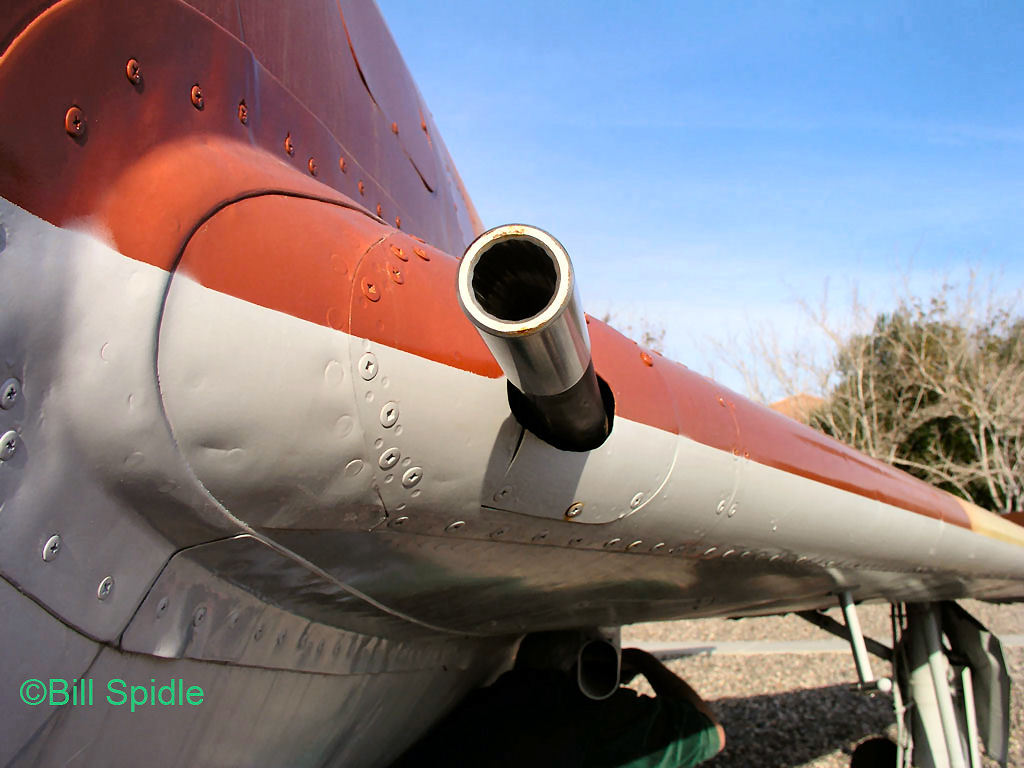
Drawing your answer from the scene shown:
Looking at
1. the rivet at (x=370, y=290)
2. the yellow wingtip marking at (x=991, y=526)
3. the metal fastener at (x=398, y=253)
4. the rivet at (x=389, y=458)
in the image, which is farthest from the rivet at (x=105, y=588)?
the yellow wingtip marking at (x=991, y=526)

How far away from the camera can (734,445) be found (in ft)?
8.28

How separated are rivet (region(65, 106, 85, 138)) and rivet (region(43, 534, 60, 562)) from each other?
62 centimetres

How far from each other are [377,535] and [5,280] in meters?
0.86

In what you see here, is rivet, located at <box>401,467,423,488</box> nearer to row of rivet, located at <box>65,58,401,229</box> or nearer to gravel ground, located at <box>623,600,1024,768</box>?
row of rivet, located at <box>65,58,401,229</box>

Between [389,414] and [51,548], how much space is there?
584 mm

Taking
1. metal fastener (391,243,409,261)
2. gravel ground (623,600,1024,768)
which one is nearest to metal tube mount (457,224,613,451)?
metal fastener (391,243,409,261)

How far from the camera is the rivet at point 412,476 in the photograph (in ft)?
5.39

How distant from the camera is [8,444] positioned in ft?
3.92

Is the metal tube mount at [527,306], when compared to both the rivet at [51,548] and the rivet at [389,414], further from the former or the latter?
the rivet at [51,548]

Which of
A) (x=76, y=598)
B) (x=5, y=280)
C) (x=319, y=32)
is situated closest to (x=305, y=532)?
(x=76, y=598)

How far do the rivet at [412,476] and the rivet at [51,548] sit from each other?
601 mm

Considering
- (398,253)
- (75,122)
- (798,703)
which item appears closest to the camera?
(75,122)

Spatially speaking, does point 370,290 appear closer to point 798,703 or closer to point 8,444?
point 8,444

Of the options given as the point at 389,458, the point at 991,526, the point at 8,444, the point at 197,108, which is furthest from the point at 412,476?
the point at 991,526
